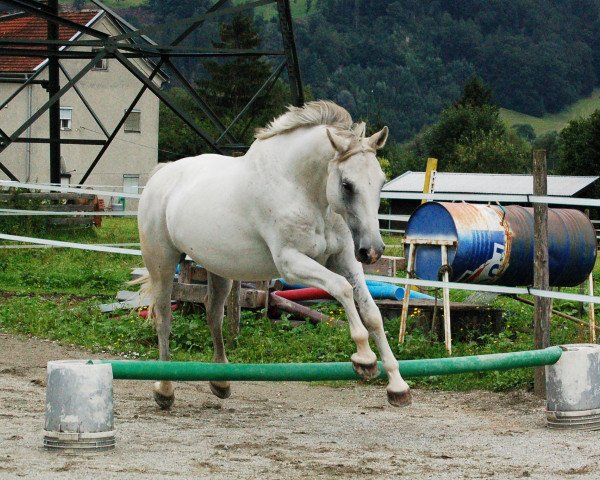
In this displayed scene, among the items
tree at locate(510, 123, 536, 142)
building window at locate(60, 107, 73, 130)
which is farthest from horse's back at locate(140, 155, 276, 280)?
tree at locate(510, 123, 536, 142)

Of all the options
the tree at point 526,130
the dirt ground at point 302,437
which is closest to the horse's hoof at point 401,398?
the dirt ground at point 302,437

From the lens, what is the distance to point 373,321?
6375mm

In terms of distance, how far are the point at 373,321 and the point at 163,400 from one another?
188 cm

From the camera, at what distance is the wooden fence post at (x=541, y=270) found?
787 centimetres

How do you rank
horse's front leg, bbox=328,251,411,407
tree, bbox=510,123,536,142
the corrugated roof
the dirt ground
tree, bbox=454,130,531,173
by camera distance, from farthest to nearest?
tree, bbox=510,123,536,142 → tree, bbox=454,130,531,173 → the corrugated roof → horse's front leg, bbox=328,251,411,407 → the dirt ground

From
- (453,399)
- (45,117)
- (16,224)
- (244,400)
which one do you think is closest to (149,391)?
(244,400)

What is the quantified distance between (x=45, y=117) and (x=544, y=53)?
12451 centimetres

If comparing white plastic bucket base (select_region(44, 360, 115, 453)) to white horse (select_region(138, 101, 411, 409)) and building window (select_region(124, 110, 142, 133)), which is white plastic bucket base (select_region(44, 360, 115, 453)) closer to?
white horse (select_region(138, 101, 411, 409))

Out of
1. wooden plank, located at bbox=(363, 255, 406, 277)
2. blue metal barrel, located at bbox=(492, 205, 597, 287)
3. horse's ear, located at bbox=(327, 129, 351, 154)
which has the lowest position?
wooden plank, located at bbox=(363, 255, 406, 277)

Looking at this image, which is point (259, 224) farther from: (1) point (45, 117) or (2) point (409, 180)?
(2) point (409, 180)

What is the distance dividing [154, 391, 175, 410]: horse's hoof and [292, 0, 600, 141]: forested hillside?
13054 centimetres

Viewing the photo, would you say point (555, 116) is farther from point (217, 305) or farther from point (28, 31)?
point (217, 305)

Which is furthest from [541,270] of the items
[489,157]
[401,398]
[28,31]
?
[489,157]

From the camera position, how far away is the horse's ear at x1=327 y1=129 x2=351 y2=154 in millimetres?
6070
